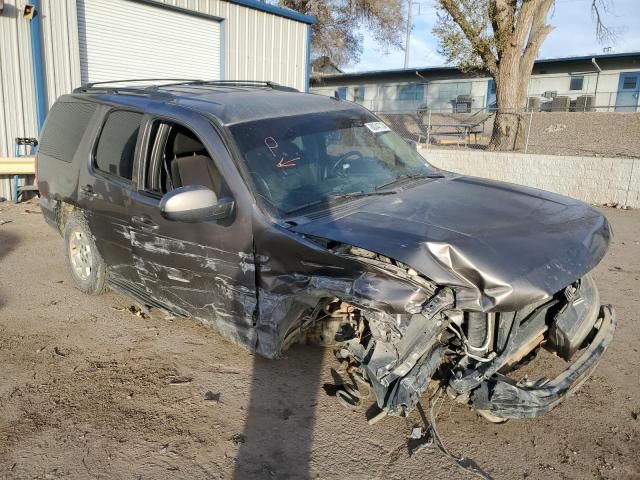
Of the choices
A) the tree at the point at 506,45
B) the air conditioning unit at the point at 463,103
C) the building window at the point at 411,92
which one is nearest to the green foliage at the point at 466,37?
the tree at the point at 506,45

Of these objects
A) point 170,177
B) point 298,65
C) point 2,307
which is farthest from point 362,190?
point 298,65

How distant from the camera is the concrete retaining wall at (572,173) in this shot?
10055 millimetres

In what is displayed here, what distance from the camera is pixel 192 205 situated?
10.3 ft

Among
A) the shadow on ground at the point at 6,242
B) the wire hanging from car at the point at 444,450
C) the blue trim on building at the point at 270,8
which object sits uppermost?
the blue trim on building at the point at 270,8

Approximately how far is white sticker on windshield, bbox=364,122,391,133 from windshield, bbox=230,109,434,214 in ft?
0.04

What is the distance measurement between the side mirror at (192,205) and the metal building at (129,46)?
814 centimetres

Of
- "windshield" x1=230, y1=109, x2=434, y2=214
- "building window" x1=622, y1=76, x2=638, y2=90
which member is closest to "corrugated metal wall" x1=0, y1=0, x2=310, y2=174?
"windshield" x1=230, y1=109, x2=434, y2=214

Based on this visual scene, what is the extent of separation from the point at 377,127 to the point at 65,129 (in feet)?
10.4

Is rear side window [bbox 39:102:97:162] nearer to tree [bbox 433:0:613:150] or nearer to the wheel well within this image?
the wheel well

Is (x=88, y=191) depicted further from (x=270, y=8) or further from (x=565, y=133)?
(x=565, y=133)

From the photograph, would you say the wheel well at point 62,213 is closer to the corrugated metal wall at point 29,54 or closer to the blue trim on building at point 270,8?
the corrugated metal wall at point 29,54

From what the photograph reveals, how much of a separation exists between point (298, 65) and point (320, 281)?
42.5 ft

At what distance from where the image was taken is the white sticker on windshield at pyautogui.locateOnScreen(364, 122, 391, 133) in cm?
439

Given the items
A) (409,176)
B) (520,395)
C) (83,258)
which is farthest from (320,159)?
(83,258)
